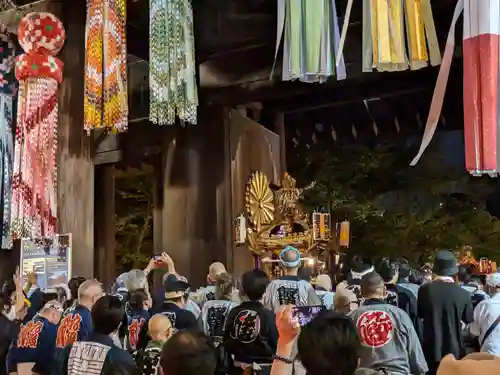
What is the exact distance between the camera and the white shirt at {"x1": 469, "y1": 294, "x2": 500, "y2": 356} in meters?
4.35

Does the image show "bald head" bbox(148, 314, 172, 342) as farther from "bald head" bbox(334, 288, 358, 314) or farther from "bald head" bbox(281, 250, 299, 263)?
"bald head" bbox(281, 250, 299, 263)

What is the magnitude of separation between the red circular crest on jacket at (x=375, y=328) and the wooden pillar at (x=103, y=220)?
7.20 m

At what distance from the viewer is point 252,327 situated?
3789mm

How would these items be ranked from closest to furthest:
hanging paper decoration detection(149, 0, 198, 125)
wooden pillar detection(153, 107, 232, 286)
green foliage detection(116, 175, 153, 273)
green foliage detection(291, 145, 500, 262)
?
hanging paper decoration detection(149, 0, 198, 125)
wooden pillar detection(153, 107, 232, 286)
green foliage detection(291, 145, 500, 262)
green foliage detection(116, 175, 153, 273)

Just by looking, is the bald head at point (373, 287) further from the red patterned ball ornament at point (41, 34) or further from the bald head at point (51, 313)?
the red patterned ball ornament at point (41, 34)

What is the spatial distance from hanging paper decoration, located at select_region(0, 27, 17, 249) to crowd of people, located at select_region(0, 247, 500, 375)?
2.00 metres

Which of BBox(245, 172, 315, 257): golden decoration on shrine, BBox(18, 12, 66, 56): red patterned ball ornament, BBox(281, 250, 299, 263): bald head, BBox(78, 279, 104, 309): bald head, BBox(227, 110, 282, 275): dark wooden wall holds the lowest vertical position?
BBox(78, 279, 104, 309): bald head

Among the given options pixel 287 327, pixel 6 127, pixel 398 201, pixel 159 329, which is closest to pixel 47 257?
pixel 6 127

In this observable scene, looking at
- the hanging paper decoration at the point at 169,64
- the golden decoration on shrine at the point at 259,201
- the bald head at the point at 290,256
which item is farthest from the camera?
the golden decoration on shrine at the point at 259,201

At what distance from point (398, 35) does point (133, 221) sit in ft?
31.1

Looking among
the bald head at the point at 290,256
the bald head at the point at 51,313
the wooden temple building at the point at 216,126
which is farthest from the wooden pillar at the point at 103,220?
the bald head at the point at 290,256

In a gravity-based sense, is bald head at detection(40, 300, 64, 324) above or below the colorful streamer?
below

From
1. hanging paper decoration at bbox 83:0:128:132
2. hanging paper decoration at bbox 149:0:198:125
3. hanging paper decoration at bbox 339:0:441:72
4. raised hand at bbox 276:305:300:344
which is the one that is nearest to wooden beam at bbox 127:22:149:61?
hanging paper decoration at bbox 83:0:128:132

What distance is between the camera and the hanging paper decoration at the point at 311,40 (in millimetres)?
5551
